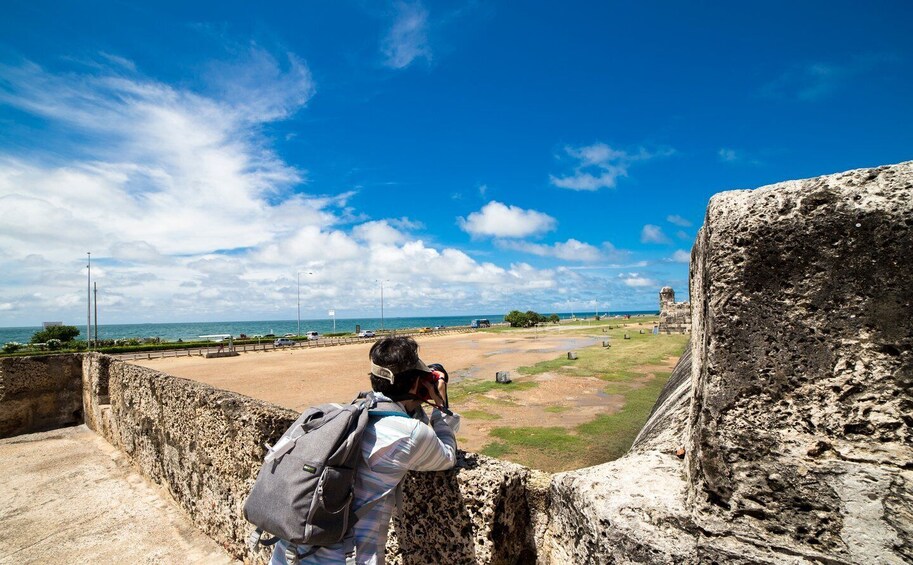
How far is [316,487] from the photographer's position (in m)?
1.66

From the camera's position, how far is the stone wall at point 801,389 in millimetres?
1040

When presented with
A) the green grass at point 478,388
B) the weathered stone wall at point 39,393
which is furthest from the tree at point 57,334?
the weathered stone wall at point 39,393

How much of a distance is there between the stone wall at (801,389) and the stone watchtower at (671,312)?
93.0ft

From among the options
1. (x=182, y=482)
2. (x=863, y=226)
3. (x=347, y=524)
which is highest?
(x=863, y=226)

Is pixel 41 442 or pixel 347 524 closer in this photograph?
pixel 347 524

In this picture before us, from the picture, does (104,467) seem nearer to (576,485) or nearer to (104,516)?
(104,516)

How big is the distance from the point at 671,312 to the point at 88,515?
95.7 ft

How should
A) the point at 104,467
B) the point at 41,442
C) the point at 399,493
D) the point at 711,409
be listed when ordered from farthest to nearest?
the point at 41,442
the point at 104,467
the point at 399,493
the point at 711,409

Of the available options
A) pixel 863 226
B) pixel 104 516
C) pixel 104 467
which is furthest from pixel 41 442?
pixel 863 226

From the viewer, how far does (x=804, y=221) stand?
1.13 meters

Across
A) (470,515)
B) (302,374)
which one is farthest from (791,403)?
(302,374)

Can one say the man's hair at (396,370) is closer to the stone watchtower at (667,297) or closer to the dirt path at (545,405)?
the dirt path at (545,405)

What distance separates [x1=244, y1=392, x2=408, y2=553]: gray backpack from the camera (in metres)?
1.67

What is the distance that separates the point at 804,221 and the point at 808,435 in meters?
0.53
